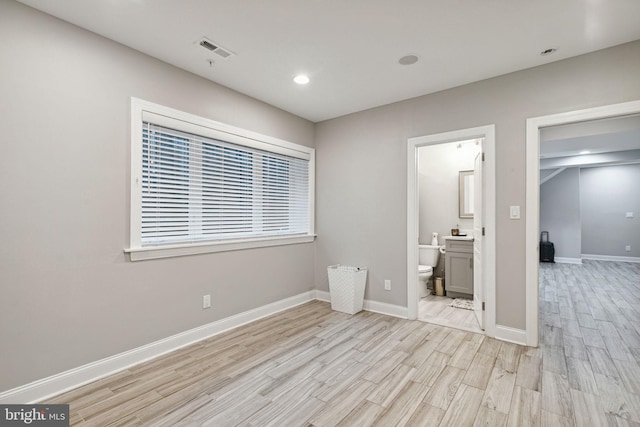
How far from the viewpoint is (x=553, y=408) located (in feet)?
6.13

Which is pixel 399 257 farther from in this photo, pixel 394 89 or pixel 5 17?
pixel 5 17

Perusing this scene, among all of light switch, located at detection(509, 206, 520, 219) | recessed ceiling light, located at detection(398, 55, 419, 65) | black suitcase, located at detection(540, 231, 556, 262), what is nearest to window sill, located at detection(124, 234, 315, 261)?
recessed ceiling light, located at detection(398, 55, 419, 65)

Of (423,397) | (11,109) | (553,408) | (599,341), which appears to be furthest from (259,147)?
(599,341)

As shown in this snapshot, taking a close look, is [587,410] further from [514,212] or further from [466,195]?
[466,195]

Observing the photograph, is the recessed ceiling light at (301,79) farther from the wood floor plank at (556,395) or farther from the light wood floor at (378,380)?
the wood floor plank at (556,395)

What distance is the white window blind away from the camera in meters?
2.61

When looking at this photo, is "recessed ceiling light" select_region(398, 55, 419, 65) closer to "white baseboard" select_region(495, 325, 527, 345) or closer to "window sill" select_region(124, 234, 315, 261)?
"window sill" select_region(124, 234, 315, 261)

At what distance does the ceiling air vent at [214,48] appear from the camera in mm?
2365

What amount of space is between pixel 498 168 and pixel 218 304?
3.15 meters

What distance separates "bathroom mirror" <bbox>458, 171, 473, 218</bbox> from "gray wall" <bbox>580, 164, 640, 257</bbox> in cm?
570

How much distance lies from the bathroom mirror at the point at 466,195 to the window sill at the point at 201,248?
2.70 metres

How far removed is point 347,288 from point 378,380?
1.54 meters

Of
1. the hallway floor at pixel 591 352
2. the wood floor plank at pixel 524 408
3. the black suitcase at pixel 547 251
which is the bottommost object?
the wood floor plank at pixel 524 408

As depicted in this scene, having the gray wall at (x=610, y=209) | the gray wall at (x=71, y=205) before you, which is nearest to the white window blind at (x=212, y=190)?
the gray wall at (x=71, y=205)
